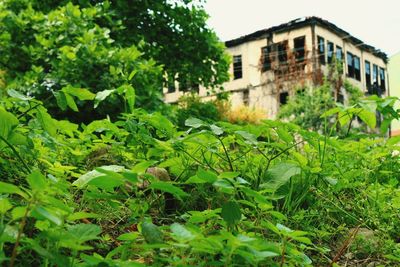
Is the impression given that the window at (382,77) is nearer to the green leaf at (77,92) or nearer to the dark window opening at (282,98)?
the dark window opening at (282,98)

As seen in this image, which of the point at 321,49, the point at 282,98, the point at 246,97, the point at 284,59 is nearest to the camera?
the point at 321,49

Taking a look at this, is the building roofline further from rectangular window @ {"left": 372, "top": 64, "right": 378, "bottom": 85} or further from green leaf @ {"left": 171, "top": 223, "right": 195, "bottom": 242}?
green leaf @ {"left": 171, "top": 223, "right": 195, "bottom": 242}

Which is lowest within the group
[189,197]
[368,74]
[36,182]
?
[189,197]

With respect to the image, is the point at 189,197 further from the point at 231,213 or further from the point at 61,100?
the point at 231,213

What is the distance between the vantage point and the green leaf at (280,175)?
5.91ft

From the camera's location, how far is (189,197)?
83.4 inches

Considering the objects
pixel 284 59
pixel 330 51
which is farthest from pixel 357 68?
pixel 284 59

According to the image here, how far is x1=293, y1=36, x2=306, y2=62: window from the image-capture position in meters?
27.7

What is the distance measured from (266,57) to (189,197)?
90.7 feet

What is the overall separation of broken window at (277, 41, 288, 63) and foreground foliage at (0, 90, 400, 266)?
86.4 feet

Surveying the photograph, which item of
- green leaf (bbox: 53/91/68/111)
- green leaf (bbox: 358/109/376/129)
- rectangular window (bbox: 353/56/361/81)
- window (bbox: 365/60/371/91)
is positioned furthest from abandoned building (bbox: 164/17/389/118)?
green leaf (bbox: 53/91/68/111)

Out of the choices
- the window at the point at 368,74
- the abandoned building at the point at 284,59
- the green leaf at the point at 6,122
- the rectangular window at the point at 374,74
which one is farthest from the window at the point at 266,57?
the green leaf at the point at 6,122

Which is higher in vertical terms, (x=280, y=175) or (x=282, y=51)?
(x=282, y=51)

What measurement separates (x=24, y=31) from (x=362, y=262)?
7826 millimetres
